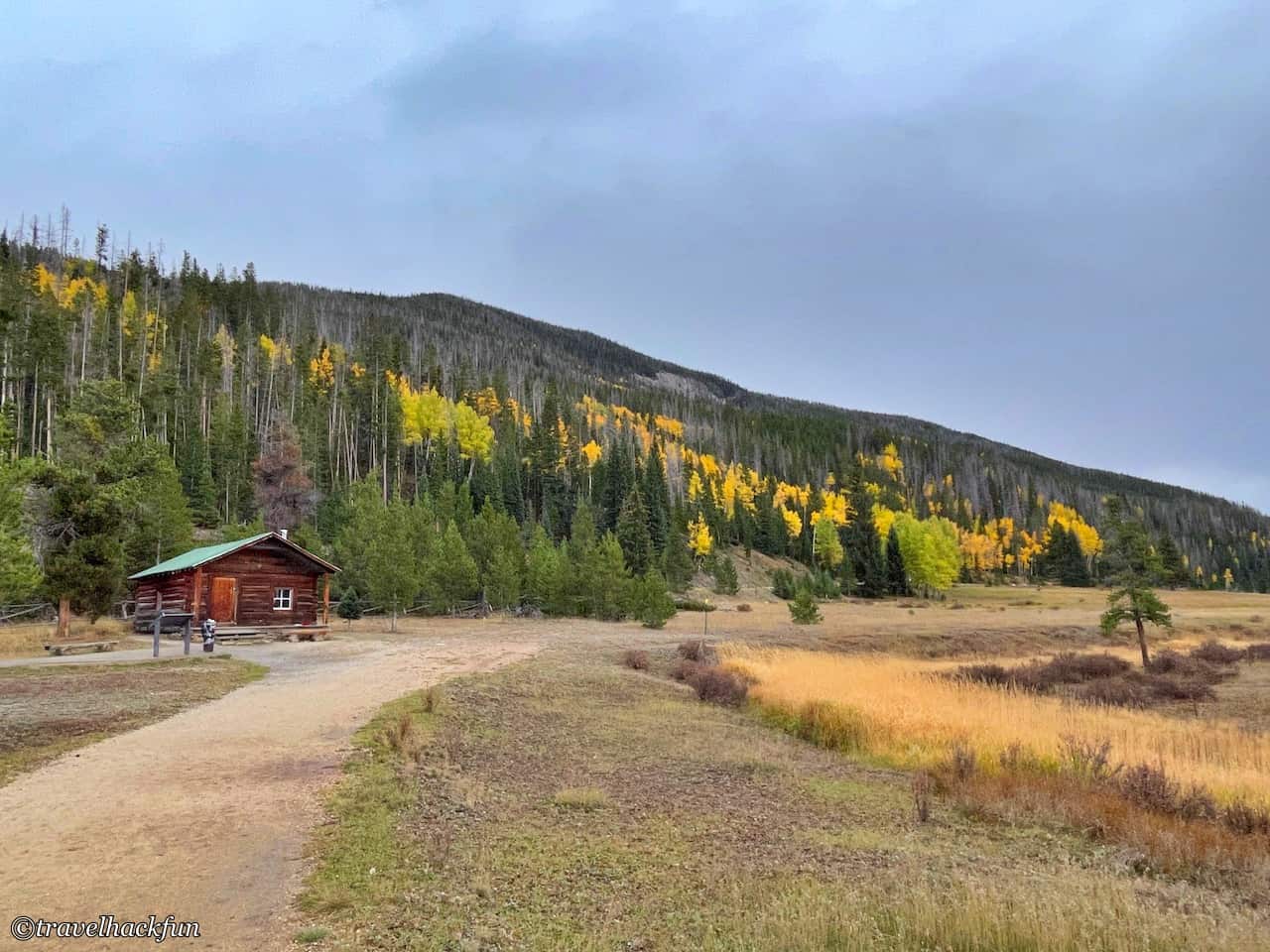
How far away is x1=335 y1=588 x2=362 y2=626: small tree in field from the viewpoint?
47.0 meters

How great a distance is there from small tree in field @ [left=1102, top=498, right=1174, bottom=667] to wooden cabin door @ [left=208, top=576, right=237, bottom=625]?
129 feet

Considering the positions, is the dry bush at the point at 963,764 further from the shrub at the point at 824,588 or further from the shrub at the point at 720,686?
the shrub at the point at 824,588

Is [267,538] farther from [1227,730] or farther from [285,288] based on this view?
[285,288]

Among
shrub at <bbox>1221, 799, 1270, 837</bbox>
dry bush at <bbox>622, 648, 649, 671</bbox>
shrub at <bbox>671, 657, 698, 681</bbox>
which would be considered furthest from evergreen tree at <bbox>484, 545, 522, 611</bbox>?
shrub at <bbox>1221, 799, 1270, 837</bbox>

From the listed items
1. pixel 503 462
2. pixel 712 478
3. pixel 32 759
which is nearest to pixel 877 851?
pixel 32 759

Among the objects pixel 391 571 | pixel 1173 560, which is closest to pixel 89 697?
pixel 391 571

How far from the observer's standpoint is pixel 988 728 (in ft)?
47.6

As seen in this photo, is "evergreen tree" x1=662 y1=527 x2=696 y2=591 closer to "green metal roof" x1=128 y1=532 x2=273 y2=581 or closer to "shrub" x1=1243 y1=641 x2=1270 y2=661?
"green metal roof" x1=128 y1=532 x2=273 y2=581

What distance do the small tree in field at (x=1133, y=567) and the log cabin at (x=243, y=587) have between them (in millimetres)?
36113

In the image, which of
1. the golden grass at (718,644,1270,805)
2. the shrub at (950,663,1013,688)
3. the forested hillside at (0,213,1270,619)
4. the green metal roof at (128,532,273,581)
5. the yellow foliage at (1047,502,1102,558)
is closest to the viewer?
the golden grass at (718,644,1270,805)

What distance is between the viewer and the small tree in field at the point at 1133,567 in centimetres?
3073

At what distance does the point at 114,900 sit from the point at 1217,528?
245028 millimetres

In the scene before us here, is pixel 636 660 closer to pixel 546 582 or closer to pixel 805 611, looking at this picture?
pixel 805 611

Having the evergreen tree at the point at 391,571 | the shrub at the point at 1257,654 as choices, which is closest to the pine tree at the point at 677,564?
the evergreen tree at the point at 391,571
